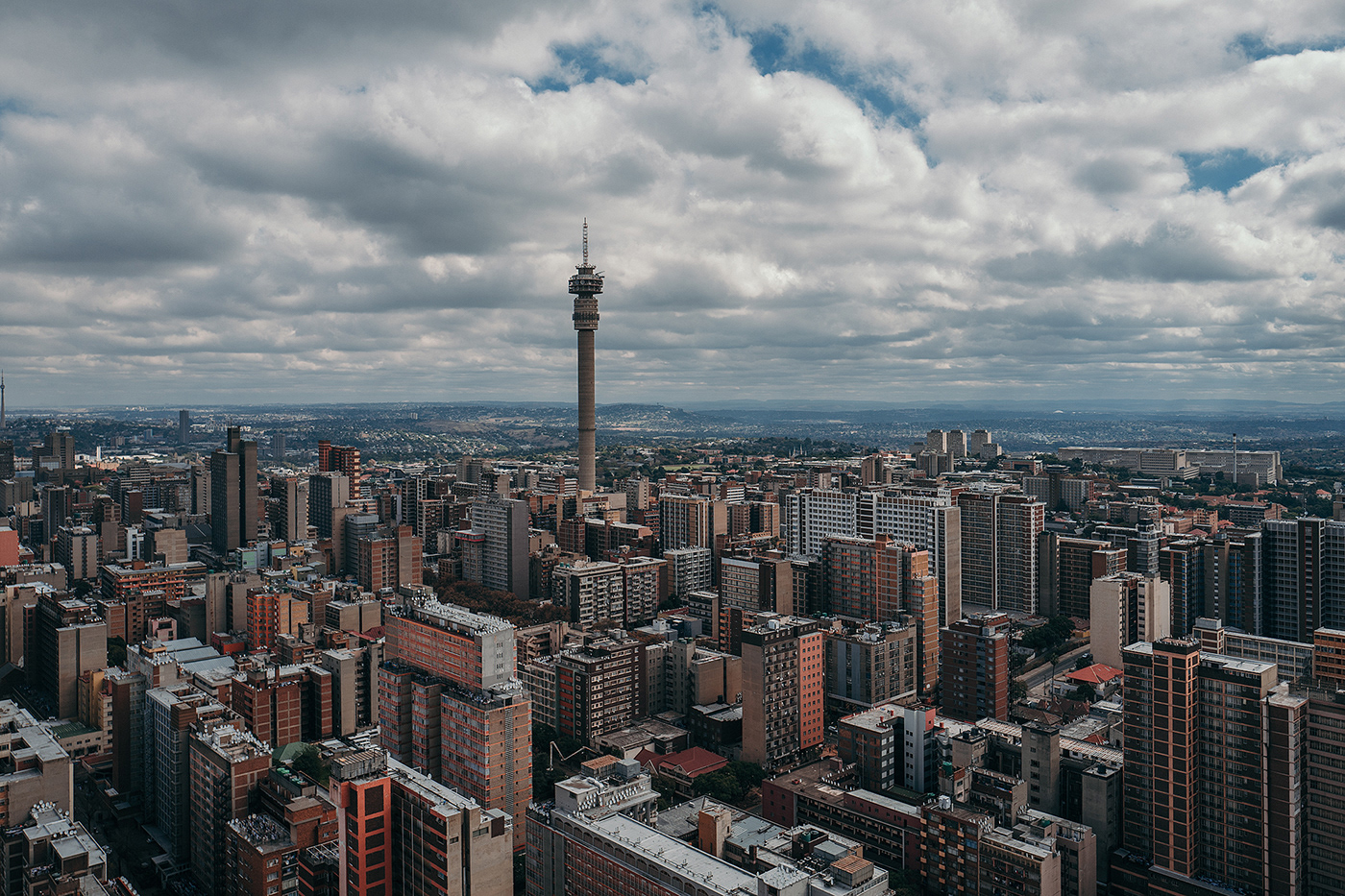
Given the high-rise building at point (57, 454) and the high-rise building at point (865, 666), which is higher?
the high-rise building at point (57, 454)

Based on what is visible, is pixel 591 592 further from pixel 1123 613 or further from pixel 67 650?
pixel 1123 613

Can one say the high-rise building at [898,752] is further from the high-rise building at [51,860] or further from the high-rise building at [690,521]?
the high-rise building at [690,521]

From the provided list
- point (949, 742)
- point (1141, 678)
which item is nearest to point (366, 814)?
point (949, 742)

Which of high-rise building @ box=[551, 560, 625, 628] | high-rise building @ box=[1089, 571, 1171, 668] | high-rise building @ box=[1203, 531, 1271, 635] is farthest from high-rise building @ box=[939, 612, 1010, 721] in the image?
high-rise building @ box=[551, 560, 625, 628]

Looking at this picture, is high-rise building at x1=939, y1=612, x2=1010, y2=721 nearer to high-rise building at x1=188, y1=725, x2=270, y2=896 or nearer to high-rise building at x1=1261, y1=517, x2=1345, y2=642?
high-rise building at x1=1261, y1=517, x2=1345, y2=642

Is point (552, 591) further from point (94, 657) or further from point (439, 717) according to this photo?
point (439, 717)

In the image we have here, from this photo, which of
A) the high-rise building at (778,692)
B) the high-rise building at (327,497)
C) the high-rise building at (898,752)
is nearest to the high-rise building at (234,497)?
the high-rise building at (327,497)

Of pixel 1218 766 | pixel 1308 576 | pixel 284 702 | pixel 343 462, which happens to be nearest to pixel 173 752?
pixel 284 702
